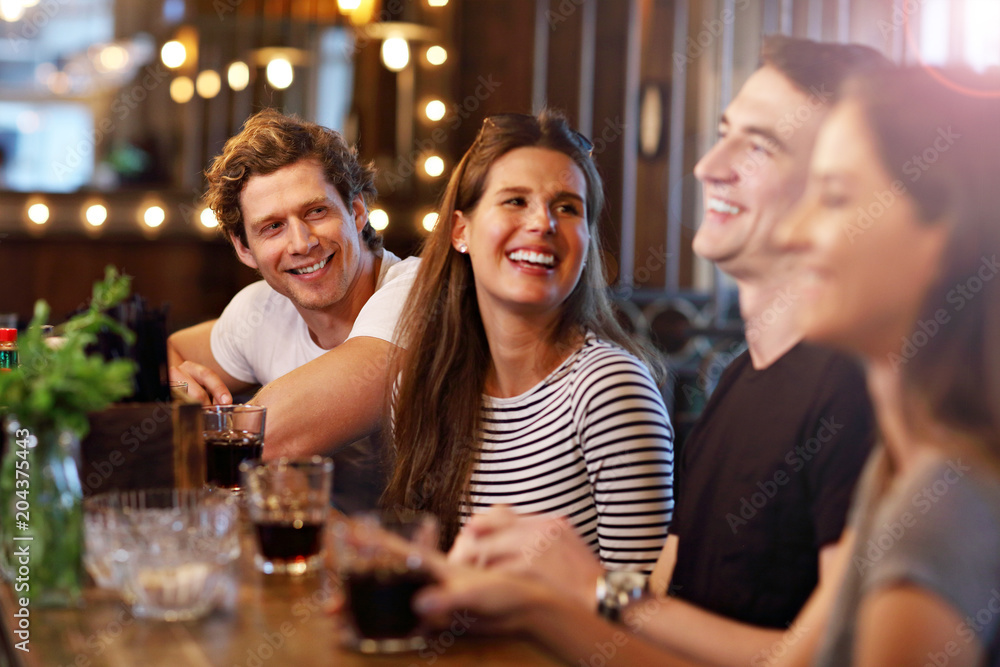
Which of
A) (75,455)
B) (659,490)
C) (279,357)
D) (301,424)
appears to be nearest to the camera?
(75,455)

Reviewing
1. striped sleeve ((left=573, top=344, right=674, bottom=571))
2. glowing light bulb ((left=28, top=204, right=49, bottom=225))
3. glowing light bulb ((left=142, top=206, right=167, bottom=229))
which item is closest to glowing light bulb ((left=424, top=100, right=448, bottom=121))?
glowing light bulb ((left=142, top=206, right=167, bottom=229))

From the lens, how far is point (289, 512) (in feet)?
3.71

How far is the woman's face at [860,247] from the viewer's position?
801mm

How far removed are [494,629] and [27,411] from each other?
0.54 m

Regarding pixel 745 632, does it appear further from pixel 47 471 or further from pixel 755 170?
pixel 47 471

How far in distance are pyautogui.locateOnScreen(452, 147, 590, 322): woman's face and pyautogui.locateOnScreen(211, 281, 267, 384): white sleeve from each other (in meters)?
0.91

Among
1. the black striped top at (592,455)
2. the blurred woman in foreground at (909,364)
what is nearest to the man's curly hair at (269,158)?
the black striped top at (592,455)

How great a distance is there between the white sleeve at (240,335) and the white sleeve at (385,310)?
35cm

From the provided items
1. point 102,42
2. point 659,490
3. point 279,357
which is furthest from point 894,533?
point 102,42

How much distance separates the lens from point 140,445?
130 cm

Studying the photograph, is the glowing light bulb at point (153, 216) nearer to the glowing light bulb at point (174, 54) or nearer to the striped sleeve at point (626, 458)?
the glowing light bulb at point (174, 54)

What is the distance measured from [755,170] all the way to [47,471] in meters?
0.83

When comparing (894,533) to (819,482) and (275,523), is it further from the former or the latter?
(275,523)

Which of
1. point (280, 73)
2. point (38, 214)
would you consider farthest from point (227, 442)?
point (280, 73)
